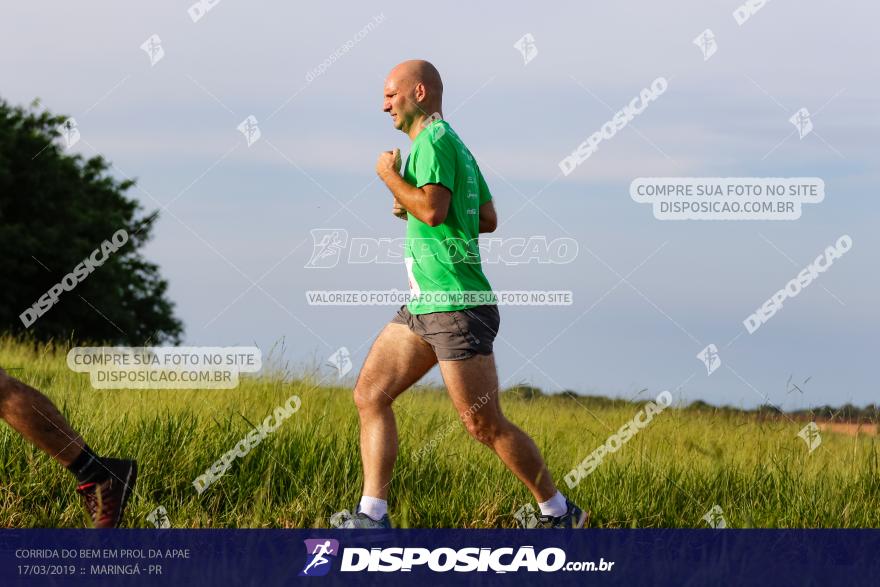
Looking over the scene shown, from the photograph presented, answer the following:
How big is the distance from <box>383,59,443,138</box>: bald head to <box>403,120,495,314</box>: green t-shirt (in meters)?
0.11

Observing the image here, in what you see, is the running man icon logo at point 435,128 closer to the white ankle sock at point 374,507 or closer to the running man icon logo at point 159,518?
the white ankle sock at point 374,507

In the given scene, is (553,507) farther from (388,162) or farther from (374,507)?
(388,162)

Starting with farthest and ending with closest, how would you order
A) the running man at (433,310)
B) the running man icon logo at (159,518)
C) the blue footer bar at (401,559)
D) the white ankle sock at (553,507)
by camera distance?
the running man icon logo at (159,518) → the white ankle sock at (553,507) → the running man at (433,310) → the blue footer bar at (401,559)

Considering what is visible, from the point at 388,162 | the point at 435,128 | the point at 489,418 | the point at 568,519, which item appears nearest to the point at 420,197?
the point at 388,162

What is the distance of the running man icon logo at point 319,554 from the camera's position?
475cm

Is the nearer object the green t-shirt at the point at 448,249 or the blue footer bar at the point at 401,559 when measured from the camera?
the blue footer bar at the point at 401,559

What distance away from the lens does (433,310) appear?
494 centimetres

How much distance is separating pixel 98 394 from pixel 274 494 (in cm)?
221

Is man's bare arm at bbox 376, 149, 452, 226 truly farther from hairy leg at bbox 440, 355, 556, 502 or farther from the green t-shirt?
hairy leg at bbox 440, 355, 556, 502

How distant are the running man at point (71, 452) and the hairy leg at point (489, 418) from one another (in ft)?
5.91

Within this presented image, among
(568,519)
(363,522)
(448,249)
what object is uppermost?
(448,249)

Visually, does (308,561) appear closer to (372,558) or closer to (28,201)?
(372,558)

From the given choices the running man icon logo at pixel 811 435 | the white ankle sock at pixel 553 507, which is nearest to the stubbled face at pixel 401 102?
the white ankle sock at pixel 553 507

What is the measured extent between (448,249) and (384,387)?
30.5 inches
